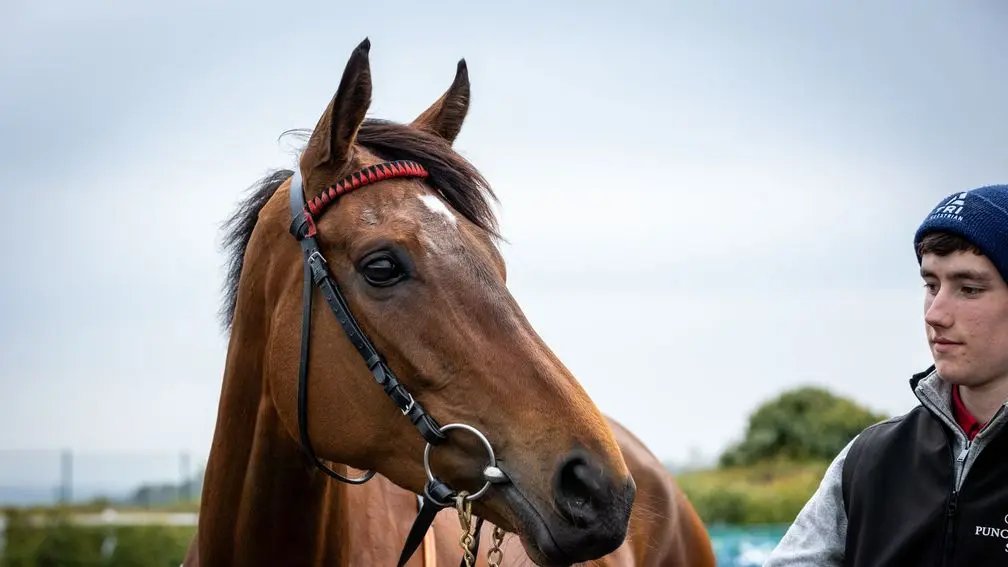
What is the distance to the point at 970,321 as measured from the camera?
2.45 metres

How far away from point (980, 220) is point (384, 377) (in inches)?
61.9

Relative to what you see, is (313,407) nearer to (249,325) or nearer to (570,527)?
(249,325)

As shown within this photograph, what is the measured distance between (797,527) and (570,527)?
0.85 metres

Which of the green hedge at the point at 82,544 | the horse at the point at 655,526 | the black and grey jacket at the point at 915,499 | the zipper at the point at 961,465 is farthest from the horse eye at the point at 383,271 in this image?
the green hedge at the point at 82,544

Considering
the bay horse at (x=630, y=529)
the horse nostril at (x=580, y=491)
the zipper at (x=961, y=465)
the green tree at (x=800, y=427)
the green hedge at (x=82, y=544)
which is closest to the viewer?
the horse nostril at (x=580, y=491)

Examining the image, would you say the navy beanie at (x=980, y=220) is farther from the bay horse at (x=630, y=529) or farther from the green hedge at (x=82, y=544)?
the green hedge at (x=82, y=544)

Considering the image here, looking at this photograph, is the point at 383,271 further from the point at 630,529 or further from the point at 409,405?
the point at 630,529

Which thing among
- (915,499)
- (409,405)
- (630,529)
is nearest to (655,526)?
(630,529)

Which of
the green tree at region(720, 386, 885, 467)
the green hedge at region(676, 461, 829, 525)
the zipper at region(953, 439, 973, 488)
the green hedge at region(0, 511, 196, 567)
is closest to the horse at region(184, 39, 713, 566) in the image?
the zipper at region(953, 439, 973, 488)

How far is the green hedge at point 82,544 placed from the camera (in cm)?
1091

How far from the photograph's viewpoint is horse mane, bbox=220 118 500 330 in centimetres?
Answer: 298

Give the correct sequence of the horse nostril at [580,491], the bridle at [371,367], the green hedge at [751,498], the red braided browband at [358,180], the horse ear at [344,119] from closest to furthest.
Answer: the horse nostril at [580,491], the bridle at [371,367], the horse ear at [344,119], the red braided browband at [358,180], the green hedge at [751,498]

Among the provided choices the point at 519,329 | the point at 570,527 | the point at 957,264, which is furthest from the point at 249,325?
the point at 957,264

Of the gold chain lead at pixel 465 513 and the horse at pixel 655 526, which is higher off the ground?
the gold chain lead at pixel 465 513
